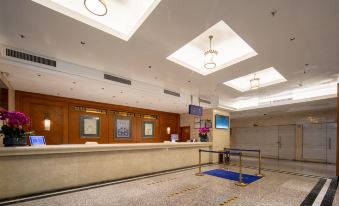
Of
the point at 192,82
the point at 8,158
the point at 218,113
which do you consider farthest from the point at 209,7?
the point at 218,113

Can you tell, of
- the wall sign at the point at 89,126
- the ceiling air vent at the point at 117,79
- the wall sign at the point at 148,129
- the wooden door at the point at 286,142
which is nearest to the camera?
the ceiling air vent at the point at 117,79

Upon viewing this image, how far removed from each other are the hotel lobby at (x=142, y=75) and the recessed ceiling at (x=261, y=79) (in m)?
0.06

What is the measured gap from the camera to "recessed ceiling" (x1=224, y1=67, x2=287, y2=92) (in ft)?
20.5

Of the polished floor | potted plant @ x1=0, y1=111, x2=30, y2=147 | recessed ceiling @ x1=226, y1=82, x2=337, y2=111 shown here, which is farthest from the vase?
recessed ceiling @ x1=226, y1=82, x2=337, y2=111

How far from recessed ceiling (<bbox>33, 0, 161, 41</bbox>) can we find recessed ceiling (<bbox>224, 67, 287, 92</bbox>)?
4538 mm

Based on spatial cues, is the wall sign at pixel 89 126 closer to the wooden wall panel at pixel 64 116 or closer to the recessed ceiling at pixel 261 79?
the wooden wall panel at pixel 64 116

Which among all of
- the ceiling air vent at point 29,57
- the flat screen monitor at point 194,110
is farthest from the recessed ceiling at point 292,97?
the ceiling air vent at point 29,57

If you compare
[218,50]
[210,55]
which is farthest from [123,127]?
[210,55]

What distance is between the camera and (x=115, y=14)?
343cm

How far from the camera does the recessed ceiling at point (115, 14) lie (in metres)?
2.86

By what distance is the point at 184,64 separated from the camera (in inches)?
199

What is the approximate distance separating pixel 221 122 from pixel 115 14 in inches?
320

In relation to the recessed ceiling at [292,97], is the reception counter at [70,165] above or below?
below

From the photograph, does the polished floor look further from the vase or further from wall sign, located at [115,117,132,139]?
wall sign, located at [115,117,132,139]
